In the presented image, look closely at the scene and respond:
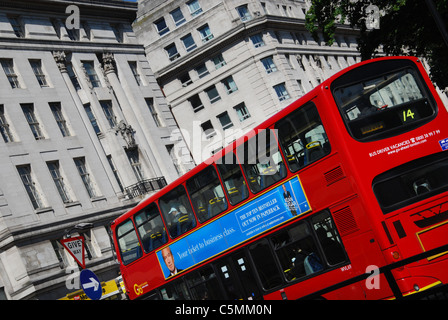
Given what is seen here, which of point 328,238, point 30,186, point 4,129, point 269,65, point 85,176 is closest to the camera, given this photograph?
point 328,238

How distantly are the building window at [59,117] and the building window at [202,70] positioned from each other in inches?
822

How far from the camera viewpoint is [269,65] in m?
51.8

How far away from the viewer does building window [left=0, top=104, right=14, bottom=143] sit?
3014 cm

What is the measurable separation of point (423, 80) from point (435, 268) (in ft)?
13.5

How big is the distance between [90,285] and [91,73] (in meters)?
22.3

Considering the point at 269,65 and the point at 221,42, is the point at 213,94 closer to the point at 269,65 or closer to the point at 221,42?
the point at 221,42

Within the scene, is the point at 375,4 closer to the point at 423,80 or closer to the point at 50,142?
the point at 423,80

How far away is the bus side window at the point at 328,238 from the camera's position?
12.7 metres

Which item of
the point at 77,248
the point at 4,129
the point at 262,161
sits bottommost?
the point at 262,161

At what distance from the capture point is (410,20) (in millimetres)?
22094

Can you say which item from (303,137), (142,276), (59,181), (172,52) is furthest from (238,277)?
(172,52)

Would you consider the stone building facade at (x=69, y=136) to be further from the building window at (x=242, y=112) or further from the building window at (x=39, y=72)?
the building window at (x=242, y=112)

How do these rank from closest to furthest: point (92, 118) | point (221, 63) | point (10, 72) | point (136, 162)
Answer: point (10, 72)
point (92, 118)
point (136, 162)
point (221, 63)

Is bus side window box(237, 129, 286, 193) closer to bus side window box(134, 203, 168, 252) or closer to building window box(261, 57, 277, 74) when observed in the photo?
bus side window box(134, 203, 168, 252)
